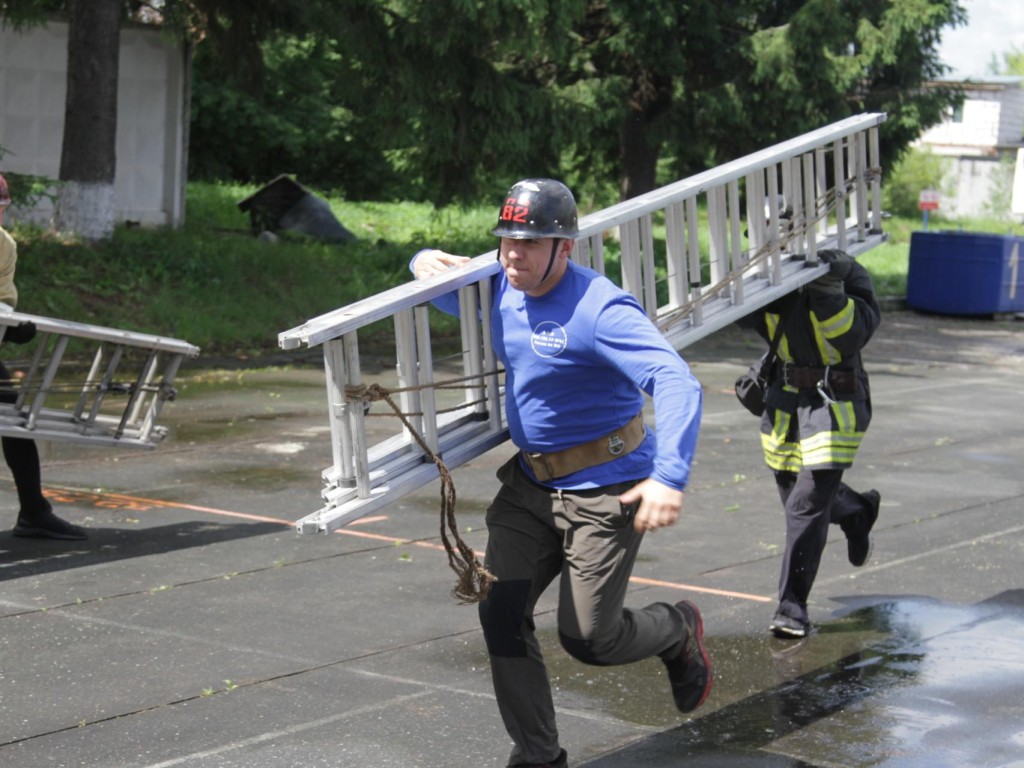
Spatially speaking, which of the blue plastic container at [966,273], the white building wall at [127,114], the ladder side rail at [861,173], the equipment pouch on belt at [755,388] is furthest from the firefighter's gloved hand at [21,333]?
the blue plastic container at [966,273]

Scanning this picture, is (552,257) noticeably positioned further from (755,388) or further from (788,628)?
(788,628)

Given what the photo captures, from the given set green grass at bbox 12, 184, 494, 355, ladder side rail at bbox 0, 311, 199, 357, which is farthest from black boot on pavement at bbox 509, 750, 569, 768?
green grass at bbox 12, 184, 494, 355

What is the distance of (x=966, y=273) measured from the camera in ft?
86.3

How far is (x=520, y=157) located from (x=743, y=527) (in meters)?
12.8

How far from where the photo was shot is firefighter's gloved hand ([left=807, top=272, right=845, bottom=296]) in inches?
244

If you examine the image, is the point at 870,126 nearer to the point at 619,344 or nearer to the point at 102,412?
the point at 619,344

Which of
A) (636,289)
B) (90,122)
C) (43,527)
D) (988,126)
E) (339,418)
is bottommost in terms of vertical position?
(988,126)

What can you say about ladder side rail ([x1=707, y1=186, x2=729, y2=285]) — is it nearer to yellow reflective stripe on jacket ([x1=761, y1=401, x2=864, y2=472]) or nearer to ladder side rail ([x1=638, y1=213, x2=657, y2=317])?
ladder side rail ([x1=638, y1=213, x2=657, y2=317])

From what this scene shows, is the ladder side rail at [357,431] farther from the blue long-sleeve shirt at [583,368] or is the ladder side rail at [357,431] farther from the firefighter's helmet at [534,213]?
the firefighter's helmet at [534,213]

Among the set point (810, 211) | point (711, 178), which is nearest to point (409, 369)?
point (711, 178)

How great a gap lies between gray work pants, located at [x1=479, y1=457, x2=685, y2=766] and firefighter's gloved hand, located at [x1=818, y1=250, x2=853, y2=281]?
2056 millimetres

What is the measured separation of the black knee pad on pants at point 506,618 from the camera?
176 inches

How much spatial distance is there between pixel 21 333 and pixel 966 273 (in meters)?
21.6

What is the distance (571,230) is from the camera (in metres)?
4.42
